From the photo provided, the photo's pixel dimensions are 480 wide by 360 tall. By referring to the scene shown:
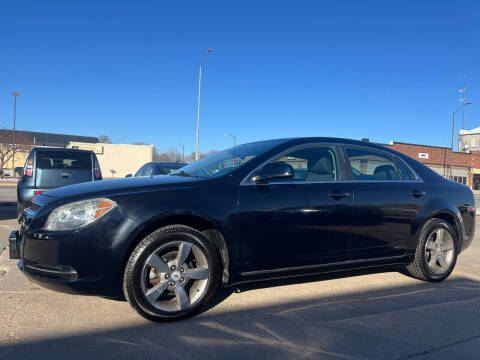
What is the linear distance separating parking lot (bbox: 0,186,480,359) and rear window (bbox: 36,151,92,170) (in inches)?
136

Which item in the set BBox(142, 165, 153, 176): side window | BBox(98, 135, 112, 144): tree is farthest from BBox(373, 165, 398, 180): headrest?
BBox(98, 135, 112, 144): tree

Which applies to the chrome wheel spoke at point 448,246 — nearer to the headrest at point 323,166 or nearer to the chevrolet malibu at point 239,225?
the chevrolet malibu at point 239,225

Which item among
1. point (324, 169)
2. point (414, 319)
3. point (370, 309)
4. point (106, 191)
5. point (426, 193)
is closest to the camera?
point (106, 191)

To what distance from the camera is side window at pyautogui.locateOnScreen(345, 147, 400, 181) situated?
4066 mm

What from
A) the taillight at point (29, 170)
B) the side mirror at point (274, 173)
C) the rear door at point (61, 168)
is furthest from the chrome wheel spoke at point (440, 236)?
the taillight at point (29, 170)

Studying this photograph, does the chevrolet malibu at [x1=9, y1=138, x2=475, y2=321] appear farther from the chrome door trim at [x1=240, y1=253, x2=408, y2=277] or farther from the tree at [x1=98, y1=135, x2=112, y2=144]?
the tree at [x1=98, y1=135, x2=112, y2=144]

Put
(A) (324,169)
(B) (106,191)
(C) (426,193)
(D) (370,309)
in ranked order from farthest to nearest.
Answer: (C) (426,193) → (A) (324,169) → (D) (370,309) → (B) (106,191)

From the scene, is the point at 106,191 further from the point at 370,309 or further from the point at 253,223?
the point at 370,309

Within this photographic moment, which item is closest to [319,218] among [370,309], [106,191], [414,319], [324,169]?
[324,169]

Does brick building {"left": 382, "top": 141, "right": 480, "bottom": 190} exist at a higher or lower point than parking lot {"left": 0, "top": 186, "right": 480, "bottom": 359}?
higher

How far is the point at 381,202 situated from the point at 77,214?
2.95m

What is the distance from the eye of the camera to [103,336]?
2.74 metres

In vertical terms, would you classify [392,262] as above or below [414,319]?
above

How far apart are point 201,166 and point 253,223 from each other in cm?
116
